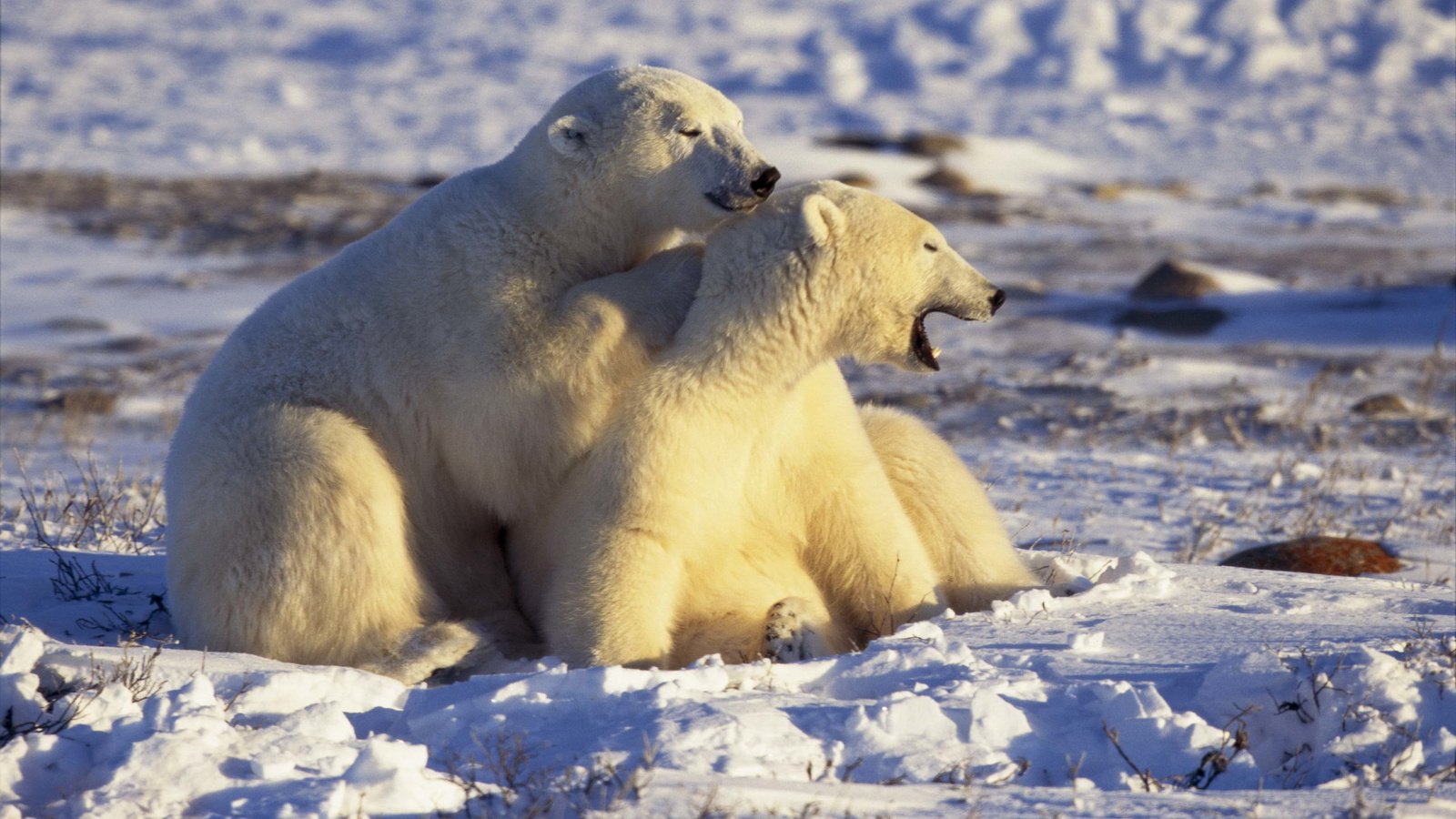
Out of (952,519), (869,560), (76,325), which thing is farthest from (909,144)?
(869,560)

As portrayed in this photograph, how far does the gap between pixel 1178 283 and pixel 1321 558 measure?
7713 mm

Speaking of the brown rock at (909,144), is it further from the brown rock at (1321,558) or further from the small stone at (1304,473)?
the brown rock at (1321,558)

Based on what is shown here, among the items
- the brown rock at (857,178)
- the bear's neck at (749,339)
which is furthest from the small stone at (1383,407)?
the brown rock at (857,178)

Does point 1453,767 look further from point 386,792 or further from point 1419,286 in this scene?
point 1419,286

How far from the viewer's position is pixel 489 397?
3.75 m

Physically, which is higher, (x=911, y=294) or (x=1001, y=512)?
(x=911, y=294)

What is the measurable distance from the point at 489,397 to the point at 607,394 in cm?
30

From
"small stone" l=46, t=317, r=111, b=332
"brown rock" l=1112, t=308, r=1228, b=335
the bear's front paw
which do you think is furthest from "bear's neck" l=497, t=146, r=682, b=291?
"small stone" l=46, t=317, r=111, b=332

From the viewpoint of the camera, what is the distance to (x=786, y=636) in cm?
372

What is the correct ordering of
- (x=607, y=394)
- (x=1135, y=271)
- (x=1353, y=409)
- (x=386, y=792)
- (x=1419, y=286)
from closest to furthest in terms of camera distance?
(x=386, y=792)
(x=607, y=394)
(x=1353, y=409)
(x=1419, y=286)
(x=1135, y=271)

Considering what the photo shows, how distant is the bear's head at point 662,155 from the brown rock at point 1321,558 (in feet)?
8.06

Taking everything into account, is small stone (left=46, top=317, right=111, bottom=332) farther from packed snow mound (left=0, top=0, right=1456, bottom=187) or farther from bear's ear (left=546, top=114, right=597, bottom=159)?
packed snow mound (left=0, top=0, right=1456, bottom=187)

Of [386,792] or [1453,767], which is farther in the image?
[1453,767]

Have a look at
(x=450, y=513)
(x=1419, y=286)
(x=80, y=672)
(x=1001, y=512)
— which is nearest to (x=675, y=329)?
(x=450, y=513)
